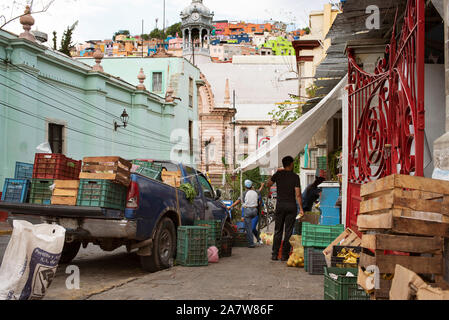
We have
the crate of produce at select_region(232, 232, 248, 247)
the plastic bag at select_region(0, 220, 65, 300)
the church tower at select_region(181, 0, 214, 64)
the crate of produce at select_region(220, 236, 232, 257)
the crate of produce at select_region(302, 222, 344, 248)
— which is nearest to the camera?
the plastic bag at select_region(0, 220, 65, 300)

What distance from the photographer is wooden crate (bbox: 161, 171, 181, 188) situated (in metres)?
9.06

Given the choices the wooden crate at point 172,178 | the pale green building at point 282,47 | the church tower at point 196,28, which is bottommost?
the wooden crate at point 172,178

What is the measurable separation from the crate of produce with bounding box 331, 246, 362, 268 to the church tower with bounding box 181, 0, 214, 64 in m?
54.7

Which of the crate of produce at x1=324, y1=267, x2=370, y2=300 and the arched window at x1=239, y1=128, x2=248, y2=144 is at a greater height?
the arched window at x1=239, y1=128, x2=248, y2=144

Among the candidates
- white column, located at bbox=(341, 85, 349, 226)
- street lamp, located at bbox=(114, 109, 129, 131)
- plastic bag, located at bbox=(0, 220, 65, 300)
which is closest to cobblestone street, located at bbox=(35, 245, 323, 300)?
plastic bag, located at bbox=(0, 220, 65, 300)

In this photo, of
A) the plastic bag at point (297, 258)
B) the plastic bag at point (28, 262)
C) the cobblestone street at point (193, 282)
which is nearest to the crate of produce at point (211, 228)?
the cobblestone street at point (193, 282)

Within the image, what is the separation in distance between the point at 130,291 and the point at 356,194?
4901mm

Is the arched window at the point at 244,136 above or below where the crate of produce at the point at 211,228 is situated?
above

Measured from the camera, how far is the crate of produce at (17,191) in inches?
294

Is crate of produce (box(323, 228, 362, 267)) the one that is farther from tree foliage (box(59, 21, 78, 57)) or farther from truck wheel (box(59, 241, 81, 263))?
tree foliage (box(59, 21, 78, 57))

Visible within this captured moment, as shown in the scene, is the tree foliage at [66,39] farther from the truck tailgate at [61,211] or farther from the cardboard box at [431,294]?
the cardboard box at [431,294]

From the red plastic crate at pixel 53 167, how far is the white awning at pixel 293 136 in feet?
17.2

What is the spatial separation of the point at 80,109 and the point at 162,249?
14859mm

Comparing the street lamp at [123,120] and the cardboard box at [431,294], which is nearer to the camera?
the cardboard box at [431,294]
